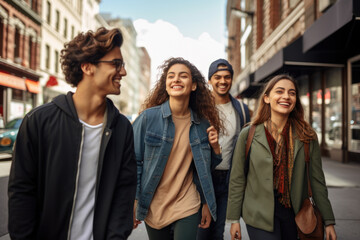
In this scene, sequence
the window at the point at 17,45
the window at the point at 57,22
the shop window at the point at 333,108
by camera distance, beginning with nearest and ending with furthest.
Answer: the shop window at the point at 333,108, the window at the point at 17,45, the window at the point at 57,22

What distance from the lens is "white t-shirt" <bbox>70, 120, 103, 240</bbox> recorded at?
1.80 m

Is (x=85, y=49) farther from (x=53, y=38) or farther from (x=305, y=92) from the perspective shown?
(x=53, y=38)

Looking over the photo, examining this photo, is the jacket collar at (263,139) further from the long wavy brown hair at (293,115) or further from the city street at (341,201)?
the city street at (341,201)

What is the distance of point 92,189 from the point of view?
6.07 feet

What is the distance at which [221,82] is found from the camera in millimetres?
3686

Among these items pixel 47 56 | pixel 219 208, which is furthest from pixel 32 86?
pixel 219 208

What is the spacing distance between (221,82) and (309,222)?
194cm

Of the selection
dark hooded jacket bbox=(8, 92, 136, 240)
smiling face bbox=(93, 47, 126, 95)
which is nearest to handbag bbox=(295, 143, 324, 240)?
dark hooded jacket bbox=(8, 92, 136, 240)

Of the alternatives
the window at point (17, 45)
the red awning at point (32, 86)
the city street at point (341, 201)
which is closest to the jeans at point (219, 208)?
the city street at point (341, 201)

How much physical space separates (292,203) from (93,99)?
1.68 metres

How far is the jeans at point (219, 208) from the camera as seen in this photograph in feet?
10.3

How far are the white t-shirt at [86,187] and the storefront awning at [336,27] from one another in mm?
7086

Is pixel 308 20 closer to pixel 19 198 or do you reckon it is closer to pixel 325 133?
pixel 325 133

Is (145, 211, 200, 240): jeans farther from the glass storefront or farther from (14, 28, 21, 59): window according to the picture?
(14, 28, 21, 59): window
